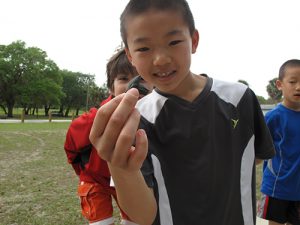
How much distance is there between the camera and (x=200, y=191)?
1415mm

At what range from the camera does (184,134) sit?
141 cm

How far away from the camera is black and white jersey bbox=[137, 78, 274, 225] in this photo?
1.41 metres

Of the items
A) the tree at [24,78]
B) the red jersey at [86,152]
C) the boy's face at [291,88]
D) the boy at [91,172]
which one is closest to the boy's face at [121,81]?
the boy at [91,172]

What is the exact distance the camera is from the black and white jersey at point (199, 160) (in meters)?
1.41

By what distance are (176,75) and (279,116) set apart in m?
2.17

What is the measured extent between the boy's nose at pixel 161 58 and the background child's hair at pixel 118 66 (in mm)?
1383

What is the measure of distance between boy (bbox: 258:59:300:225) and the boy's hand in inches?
96.7

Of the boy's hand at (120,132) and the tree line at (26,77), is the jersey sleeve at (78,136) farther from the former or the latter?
the tree line at (26,77)

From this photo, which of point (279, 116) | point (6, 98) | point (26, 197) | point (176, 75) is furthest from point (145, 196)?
point (6, 98)

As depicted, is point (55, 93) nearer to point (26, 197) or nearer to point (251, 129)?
point (26, 197)

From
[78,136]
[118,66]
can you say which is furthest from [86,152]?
[118,66]

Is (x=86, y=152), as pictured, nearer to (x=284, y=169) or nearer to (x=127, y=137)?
(x=127, y=137)

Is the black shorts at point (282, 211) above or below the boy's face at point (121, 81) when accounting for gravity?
below

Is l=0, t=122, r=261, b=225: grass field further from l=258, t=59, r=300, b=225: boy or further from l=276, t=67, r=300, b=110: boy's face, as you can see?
l=276, t=67, r=300, b=110: boy's face
